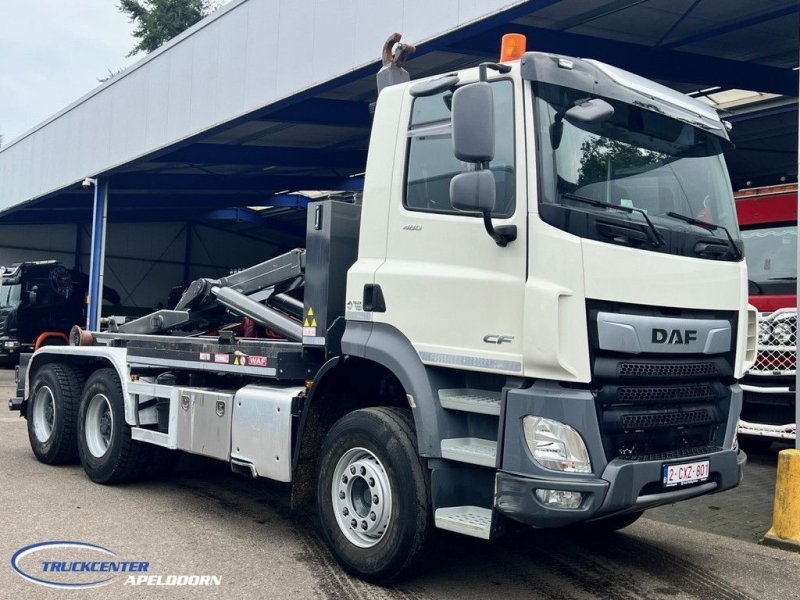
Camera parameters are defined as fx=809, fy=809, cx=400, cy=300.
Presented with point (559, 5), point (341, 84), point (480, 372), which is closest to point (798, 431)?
point (480, 372)

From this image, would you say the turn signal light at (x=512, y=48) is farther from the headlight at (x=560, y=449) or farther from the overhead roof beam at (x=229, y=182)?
the overhead roof beam at (x=229, y=182)

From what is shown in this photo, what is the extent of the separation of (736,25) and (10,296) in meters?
18.9

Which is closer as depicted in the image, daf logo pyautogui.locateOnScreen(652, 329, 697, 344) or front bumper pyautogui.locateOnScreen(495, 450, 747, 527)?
front bumper pyautogui.locateOnScreen(495, 450, 747, 527)

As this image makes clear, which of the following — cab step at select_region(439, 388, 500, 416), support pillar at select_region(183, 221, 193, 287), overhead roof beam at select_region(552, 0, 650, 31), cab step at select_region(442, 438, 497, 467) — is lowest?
cab step at select_region(442, 438, 497, 467)

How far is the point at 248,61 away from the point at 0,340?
40.4ft

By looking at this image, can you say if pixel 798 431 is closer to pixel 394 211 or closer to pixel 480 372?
pixel 480 372

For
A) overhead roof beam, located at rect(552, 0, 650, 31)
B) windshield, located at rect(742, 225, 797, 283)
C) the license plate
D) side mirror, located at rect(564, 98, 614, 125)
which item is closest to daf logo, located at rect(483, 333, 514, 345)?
the license plate

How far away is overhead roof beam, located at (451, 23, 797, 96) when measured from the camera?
10125mm

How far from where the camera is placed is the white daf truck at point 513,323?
161 inches

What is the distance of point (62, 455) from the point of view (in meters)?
8.08

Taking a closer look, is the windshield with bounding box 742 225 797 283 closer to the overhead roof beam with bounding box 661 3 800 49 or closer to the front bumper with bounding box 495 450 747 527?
the overhead roof beam with bounding box 661 3 800 49

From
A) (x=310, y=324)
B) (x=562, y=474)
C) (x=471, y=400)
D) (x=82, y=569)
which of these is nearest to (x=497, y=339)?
(x=471, y=400)

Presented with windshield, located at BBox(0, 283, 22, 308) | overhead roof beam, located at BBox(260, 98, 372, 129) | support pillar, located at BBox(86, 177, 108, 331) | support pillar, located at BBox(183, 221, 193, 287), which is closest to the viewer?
overhead roof beam, located at BBox(260, 98, 372, 129)

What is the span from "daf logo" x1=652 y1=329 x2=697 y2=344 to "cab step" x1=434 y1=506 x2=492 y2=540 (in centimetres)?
129
